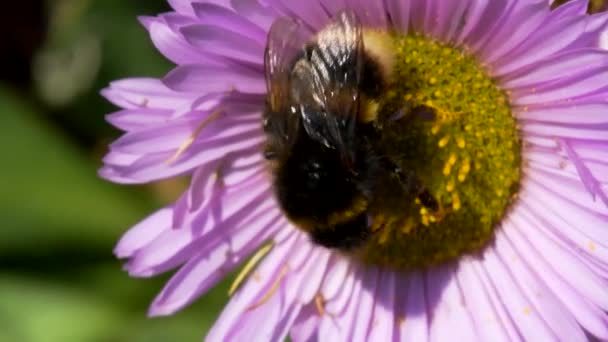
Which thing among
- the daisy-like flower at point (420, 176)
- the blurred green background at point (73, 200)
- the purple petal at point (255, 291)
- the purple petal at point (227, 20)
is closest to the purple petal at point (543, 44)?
the daisy-like flower at point (420, 176)

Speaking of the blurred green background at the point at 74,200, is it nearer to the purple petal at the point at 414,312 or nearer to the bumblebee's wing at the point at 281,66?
the purple petal at the point at 414,312

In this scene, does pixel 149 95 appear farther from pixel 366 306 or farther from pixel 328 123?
pixel 366 306

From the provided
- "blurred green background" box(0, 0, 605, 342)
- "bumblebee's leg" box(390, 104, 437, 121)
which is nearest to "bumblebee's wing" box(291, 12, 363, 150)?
"bumblebee's leg" box(390, 104, 437, 121)

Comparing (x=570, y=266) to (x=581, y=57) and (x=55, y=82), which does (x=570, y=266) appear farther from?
(x=55, y=82)

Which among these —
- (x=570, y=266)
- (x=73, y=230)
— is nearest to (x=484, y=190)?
(x=570, y=266)

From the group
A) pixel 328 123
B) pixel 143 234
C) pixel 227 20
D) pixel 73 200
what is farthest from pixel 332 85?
pixel 73 200

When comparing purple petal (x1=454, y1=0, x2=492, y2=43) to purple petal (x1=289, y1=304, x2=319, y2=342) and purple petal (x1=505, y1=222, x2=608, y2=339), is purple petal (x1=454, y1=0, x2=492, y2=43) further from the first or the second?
purple petal (x1=289, y1=304, x2=319, y2=342)
